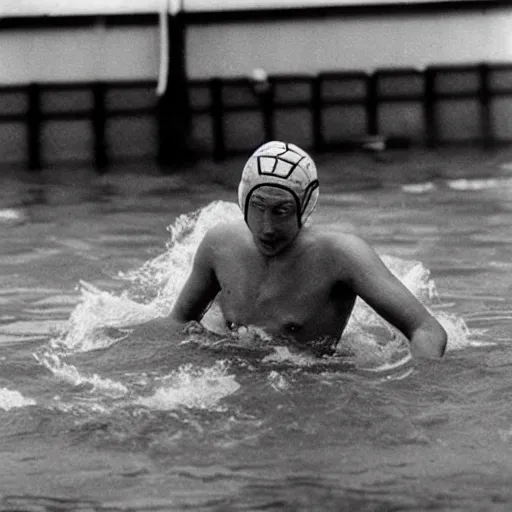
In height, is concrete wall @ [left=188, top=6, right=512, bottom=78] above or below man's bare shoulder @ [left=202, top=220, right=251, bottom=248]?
above

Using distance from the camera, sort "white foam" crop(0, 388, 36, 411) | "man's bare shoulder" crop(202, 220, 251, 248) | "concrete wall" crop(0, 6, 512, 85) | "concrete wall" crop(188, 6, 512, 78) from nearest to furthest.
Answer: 1. "white foam" crop(0, 388, 36, 411)
2. "man's bare shoulder" crop(202, 220, 251, 248)
3. "concrete wall" crop(0, 6, 512, 85)
4. "concrete wall" crop(188, 6, 512, 78)

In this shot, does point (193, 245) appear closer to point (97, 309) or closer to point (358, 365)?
point (97, 309)

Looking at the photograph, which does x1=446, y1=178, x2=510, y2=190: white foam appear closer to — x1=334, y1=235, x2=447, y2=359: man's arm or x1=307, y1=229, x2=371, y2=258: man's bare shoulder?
x1=307, y1=229, x2=371, y2=258: man's bare shoulder

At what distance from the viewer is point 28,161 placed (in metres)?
15.1

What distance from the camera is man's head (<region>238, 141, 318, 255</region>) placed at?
6379 mm

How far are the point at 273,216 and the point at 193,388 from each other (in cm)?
89

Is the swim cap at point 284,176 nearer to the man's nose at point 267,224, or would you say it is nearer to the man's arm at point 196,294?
the man's nose at point 267,224

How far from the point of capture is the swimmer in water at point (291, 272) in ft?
20.5

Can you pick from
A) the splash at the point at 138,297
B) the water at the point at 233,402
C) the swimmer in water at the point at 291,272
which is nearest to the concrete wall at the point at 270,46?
the splash at the point at 138,297

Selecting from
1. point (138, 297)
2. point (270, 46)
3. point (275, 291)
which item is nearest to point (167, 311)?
point (138, 297)

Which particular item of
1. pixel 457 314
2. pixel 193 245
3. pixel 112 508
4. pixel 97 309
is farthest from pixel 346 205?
pixel 112 508

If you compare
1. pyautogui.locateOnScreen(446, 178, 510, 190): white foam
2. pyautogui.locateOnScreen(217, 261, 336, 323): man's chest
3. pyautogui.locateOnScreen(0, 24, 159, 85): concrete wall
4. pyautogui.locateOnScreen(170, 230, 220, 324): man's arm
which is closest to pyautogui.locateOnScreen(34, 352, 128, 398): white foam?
pyautogui.locateOnScreen(170, 230, 220, 324): man's arm

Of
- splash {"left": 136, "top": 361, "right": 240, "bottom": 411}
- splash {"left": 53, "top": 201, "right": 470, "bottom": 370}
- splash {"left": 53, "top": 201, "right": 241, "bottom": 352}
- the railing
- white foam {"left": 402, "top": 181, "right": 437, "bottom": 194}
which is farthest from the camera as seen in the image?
the railing

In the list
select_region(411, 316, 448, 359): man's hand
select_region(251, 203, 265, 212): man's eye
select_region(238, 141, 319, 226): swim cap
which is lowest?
select_region(411, 316, 448, 359): man's hand
